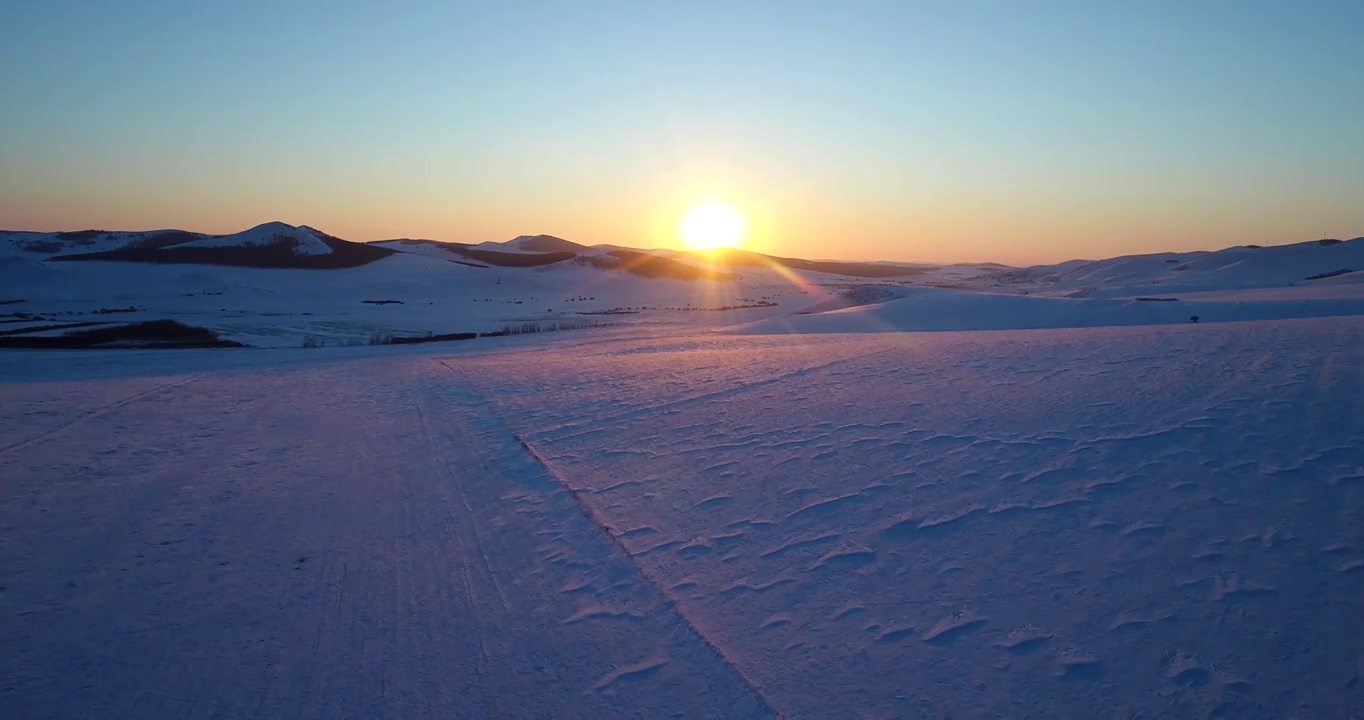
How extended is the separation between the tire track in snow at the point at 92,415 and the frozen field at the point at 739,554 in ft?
0.49

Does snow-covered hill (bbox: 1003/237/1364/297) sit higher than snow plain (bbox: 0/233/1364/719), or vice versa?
snow-covered hill (bbox: 1003/237/1364/297)

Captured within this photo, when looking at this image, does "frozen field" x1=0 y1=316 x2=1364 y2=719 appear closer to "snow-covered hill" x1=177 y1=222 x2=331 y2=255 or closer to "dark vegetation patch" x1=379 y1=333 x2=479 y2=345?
"dark vegetation patch" x1=379 y1=333 x2=479 y2=345

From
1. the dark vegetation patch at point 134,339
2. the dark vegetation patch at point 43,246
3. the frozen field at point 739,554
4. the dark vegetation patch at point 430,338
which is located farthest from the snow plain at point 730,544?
the dark vegetation patch at point 43,246

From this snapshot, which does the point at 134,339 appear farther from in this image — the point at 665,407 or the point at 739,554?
the point at 739,554

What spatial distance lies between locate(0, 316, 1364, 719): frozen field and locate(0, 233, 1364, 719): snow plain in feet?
0.11

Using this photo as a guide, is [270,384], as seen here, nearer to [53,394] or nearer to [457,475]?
[53,394]

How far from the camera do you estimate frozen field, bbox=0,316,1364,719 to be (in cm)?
471

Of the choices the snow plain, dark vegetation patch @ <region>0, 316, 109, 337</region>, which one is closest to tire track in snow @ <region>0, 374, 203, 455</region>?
the snow plain

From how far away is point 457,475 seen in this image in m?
9.30

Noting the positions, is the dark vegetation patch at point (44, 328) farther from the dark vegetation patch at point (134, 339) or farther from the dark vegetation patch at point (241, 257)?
the dark vegetation patch at point (241, 257)

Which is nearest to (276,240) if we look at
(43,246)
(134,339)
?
(43,246)

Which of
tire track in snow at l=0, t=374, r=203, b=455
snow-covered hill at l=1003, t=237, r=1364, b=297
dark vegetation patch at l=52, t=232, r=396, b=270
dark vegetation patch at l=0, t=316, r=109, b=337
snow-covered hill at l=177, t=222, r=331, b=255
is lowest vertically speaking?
tire track in snow at l=0, t=374, r=203, b=455

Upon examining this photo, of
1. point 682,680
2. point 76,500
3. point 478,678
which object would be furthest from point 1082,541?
point 76,500

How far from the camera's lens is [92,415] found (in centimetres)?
1270
